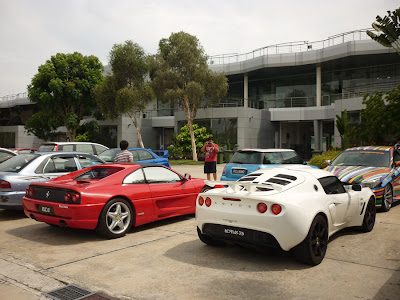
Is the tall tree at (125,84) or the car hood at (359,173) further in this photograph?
the tall tree at (125,84)

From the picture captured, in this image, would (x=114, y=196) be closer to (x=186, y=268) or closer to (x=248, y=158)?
(x=186, y=268)

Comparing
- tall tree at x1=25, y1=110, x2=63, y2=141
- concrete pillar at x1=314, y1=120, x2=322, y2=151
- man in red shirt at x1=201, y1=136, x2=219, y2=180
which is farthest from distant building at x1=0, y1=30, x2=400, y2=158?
man in red shirt at x1=201, y1=136, x2=219, y2=180

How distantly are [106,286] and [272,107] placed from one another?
32054 mm

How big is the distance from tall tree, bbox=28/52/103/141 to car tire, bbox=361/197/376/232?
28.1 metres

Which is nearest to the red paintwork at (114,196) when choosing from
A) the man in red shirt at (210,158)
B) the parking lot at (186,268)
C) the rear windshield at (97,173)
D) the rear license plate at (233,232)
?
the rear windshield at (97,173)

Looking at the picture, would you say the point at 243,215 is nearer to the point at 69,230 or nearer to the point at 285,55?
the point at 69,230

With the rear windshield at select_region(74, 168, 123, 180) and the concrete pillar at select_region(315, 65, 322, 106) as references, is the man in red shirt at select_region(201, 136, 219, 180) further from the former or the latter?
the concrete pillar at select_region(315, 65, 322, 106)

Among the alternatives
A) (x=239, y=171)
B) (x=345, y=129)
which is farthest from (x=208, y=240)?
(x=345, y=129)

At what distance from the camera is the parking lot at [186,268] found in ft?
12.9

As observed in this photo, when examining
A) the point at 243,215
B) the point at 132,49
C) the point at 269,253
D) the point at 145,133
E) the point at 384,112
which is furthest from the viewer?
the point at 145,133

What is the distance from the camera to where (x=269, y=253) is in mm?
5242

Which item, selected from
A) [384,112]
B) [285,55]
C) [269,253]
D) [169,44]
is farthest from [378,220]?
[285,55]

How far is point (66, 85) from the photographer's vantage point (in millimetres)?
30594

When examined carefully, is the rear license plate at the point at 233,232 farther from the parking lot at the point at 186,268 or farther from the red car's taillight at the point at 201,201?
the red car's taillight at the point at 201,201
